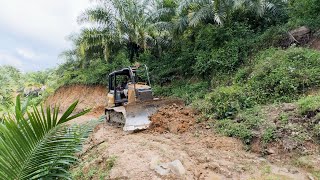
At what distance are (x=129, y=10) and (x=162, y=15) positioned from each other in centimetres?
197

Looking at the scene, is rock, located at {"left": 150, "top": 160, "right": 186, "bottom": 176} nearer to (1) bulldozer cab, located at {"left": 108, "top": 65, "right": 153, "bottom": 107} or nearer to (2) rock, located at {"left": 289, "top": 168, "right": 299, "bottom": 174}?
(2) rock, located at {"left": 289, "top": 168, "right": 299, "bottom": 174}

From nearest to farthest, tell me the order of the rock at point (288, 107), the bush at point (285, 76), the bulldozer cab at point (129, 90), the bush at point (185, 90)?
the rock at point (288, 107)
the bush at point (285, 76)
the bulldozer cab at point (129, 90)
the bush at point (185, 90)

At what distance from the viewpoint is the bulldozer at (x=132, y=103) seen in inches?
348

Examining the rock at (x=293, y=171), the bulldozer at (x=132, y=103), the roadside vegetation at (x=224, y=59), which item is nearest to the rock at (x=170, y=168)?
the roadside vegetation at (x=224, y=59)

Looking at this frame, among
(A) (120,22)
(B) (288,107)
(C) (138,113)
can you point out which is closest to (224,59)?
(C) (138,113)

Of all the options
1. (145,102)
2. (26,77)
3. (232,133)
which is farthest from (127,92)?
(26,77)

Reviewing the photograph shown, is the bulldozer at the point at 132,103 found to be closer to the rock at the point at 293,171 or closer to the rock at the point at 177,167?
the rock at the point at 177,167

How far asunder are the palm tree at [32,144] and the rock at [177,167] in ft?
10.1

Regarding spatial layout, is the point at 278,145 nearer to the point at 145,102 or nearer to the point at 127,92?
the point at 145,102

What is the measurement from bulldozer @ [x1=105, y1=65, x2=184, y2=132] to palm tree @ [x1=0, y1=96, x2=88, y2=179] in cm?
603

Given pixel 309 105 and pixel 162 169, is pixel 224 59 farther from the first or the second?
pixel 162 169

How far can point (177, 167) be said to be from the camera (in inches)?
208

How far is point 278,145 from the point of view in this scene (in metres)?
6.26

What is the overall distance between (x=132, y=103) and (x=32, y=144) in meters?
6.72
